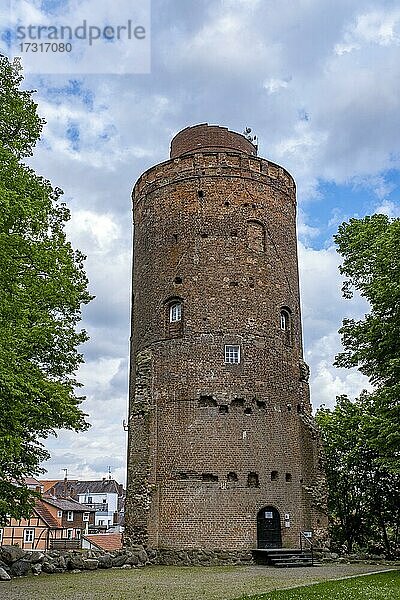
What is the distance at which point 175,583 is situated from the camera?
1716cm

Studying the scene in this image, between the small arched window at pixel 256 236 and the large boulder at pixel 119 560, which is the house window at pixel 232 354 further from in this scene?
the large boulder at pixel 119 560

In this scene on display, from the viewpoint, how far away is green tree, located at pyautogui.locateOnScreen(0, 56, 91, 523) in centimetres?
1451

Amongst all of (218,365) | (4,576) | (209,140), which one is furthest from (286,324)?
(4,576)

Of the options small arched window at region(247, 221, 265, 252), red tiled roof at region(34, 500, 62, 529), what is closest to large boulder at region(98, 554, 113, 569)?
small arched window at region(247, 221, 265, 252)

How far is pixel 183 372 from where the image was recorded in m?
26.1

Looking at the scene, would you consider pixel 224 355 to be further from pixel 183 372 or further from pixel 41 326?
pixel 41 326

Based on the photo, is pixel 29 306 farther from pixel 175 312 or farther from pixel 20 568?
pixel 175 312

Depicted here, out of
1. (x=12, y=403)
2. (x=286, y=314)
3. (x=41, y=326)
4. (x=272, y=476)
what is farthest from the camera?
(x=286, y=314)

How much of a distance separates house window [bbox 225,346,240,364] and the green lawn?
7436 mm

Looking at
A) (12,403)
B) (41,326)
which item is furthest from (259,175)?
(12,403)

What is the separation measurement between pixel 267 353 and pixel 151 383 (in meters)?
4.64

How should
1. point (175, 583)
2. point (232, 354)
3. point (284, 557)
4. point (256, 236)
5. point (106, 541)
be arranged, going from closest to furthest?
point (175, 583) → point (284, 557) → point (232, 354) → point (256, 236) → point (106, 541)

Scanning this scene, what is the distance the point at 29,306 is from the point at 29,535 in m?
41.1

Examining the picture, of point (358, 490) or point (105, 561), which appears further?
point (358, 490)
